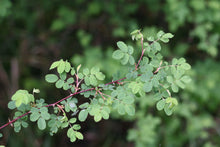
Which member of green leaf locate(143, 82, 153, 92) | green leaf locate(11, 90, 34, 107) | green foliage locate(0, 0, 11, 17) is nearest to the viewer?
green leaf locate(11, 90, 34, 107)

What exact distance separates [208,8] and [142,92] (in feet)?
6.45

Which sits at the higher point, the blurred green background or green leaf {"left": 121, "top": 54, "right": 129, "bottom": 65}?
the blurred green background

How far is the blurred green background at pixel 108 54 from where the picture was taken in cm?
287

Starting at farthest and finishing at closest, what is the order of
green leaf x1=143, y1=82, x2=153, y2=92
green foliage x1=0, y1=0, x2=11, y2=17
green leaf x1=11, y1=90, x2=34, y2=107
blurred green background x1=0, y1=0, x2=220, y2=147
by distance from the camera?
blurred green background x1=0, y1=0, x2=220, y2=147, green foliage x1=0, y1=0, x2=11, y2=17, green leaf x1=143, y1=82, x2=153, y2=92, green leaf x1=11, y1=90, x2=34, y2=107

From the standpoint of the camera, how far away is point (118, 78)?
136cm

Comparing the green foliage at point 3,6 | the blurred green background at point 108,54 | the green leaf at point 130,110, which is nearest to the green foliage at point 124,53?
the green leaf at point 130,110

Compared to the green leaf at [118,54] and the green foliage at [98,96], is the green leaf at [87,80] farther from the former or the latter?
the green leaf at [118,54]

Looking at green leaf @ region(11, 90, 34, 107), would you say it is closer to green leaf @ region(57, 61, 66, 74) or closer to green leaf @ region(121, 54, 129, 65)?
green leaf @ region(57, 61, 66, 74)

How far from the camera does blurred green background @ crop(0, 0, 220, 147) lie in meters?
2.87

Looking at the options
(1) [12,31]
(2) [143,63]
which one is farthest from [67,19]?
(2) [143,63]

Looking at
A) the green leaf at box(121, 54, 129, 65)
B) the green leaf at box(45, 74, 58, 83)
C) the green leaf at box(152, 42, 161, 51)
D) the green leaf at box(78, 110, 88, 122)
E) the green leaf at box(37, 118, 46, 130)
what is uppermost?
the green leaf at box(152, 42, 161, 51)

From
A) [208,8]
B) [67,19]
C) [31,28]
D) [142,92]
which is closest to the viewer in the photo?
[142,92]

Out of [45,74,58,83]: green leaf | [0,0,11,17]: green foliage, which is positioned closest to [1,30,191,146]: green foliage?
[45,74,58,83]: green leaf

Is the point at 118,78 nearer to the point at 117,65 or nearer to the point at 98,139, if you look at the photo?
the point at 117,65
